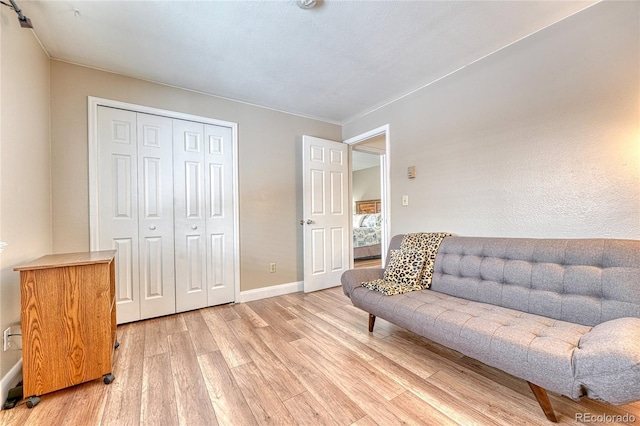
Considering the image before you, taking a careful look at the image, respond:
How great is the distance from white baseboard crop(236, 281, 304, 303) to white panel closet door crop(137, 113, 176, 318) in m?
0.73

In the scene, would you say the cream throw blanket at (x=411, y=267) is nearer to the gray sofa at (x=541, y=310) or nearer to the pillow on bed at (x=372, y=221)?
the gray sofa at (x=541, y=310)

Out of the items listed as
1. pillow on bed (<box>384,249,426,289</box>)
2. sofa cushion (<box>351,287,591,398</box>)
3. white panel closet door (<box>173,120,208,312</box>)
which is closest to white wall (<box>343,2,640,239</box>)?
pillow on bed (<box>384,249,426,289</box>)

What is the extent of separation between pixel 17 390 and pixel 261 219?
217 cm

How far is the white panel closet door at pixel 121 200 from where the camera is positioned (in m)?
2.27

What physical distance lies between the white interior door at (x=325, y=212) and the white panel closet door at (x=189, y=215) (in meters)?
1.23

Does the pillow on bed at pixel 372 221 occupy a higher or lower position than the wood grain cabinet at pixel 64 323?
higher

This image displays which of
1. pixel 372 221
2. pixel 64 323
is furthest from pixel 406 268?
pixel 372 221

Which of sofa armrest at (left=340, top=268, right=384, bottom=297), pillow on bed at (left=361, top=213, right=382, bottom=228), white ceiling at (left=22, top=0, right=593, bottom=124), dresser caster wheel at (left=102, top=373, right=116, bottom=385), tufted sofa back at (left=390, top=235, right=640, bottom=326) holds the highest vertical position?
white ceiling at (left=22, top=0, right=593, bottom=124)

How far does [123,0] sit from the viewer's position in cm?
154

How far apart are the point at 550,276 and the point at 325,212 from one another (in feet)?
7.85

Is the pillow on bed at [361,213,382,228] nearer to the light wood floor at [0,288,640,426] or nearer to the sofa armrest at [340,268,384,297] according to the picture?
the sofa armrest at [340,268,384,297]

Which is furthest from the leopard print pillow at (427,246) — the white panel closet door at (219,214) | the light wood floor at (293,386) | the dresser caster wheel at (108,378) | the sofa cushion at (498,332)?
the dresser caster wheel at (108,378)

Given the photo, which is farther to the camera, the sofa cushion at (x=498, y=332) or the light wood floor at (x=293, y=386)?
the light wood floor at (x=293, y=386)

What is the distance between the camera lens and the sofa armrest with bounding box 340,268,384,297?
2.16m
